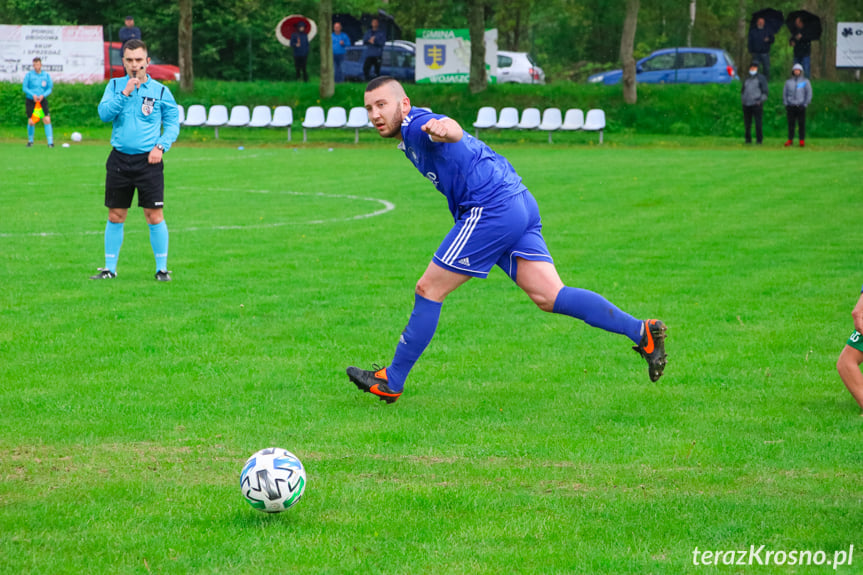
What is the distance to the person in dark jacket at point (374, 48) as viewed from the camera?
134 feet

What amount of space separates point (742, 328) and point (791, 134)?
25495 mm

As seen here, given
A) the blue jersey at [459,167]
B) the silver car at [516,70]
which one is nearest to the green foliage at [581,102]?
the silver car at [516,70]

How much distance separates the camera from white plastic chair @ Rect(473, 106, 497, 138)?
3494 cm

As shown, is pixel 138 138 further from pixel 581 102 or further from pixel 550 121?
pixel 581 102

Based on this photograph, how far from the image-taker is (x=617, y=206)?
17.8 metres

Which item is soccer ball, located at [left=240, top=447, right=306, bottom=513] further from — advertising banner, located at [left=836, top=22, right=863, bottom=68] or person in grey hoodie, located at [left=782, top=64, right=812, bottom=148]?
advertising banner, located at [left=836, top=22, right=863, bottom=68]

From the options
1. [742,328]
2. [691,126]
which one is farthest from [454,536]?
[691,126]

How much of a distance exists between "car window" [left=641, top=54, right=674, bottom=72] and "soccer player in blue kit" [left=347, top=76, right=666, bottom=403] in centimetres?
3595

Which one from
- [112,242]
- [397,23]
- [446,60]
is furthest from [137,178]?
[397,23]

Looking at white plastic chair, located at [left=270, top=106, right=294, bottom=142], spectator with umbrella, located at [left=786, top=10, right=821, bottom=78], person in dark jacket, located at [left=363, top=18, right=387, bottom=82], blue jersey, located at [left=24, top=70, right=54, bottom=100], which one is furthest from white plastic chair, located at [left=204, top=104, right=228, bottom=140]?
spectator with umbrella, located at [left=786, top=10, right=821, bottom=78]

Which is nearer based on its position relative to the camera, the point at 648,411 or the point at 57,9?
the point at 648,411

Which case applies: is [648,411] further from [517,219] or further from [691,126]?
[691,126]

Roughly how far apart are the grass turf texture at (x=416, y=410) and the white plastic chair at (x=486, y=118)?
20.7m

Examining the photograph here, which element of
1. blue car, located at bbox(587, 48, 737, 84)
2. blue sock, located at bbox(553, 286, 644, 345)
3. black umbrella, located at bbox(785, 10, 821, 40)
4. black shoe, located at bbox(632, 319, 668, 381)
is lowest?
black shoe, located at bbox(632, 319, 668, 381)
